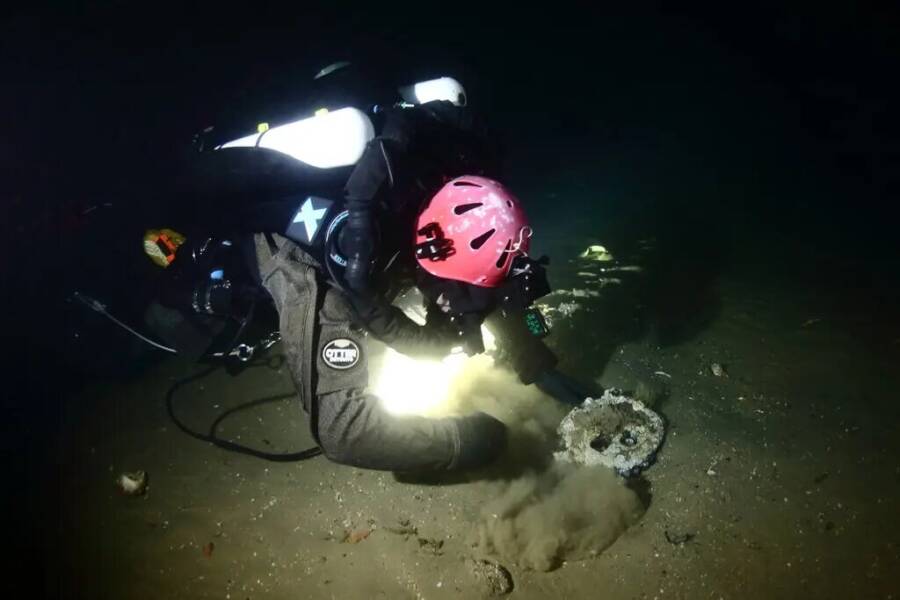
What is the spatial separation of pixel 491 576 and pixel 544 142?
7.54 m

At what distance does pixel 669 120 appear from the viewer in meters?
8.94

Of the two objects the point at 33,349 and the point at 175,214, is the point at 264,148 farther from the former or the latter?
the point at 33,349

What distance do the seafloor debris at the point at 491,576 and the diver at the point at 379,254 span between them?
1.74ft

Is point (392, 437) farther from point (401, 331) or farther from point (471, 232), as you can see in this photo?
point (471, 232)

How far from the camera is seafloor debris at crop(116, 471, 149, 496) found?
3.61m

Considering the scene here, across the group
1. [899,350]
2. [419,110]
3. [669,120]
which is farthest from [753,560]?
[669,120]

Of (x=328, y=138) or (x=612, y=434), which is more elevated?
(x=328, y=138)

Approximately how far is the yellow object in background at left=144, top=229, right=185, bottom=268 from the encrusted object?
307 centimetres

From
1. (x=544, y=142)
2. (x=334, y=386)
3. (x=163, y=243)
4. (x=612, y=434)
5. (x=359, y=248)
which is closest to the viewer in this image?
(x=359, y=248)

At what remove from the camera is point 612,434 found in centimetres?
343

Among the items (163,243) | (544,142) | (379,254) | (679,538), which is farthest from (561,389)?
(544,142)

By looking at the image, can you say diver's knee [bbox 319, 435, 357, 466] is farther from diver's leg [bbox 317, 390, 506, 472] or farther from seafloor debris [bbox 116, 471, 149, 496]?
seafloor debris [bbox 116, 471, 149, 496]

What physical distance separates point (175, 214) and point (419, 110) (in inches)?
74.2

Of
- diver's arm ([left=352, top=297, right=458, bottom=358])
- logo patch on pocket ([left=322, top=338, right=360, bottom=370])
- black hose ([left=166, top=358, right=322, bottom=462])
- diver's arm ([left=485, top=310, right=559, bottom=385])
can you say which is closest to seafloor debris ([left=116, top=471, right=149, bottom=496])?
black hose ([left=166, top=358, right=322, bottom=462])
